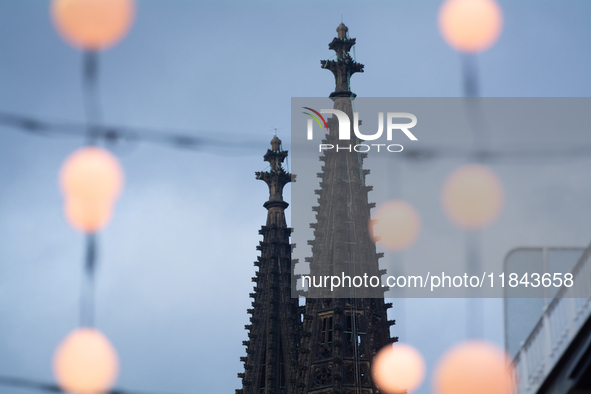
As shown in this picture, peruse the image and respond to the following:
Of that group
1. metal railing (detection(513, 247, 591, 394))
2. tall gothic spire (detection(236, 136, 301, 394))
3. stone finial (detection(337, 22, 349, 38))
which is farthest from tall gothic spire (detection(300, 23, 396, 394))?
metal railing (detection(513, 247, 591, 394))

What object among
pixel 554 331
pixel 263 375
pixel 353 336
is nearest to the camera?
pixel 554 331

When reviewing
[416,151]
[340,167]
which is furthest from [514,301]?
[340,167]

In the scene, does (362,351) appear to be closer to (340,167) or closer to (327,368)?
(327,368)

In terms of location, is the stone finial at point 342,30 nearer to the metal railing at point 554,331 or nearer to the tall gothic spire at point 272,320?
the tall gothic spire at point 272,320

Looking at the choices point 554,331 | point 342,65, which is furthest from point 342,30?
point 554,331

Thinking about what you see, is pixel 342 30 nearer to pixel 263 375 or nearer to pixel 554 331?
pixel 263 375

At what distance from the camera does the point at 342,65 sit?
77000 mm

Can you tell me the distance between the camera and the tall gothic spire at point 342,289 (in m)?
67.8

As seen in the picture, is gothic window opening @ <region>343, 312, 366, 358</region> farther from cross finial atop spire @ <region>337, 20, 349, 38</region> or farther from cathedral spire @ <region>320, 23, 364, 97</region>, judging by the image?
cross finial atop spire @ <region>337, 20, 349, 38</region>

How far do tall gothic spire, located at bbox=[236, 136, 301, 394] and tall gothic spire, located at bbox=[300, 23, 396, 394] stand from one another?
5.95 m

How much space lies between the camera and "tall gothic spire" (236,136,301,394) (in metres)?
78.4

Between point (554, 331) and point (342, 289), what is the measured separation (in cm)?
4743

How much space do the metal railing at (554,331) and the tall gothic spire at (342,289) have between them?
40.7 meters

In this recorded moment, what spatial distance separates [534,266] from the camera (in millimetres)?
27578
